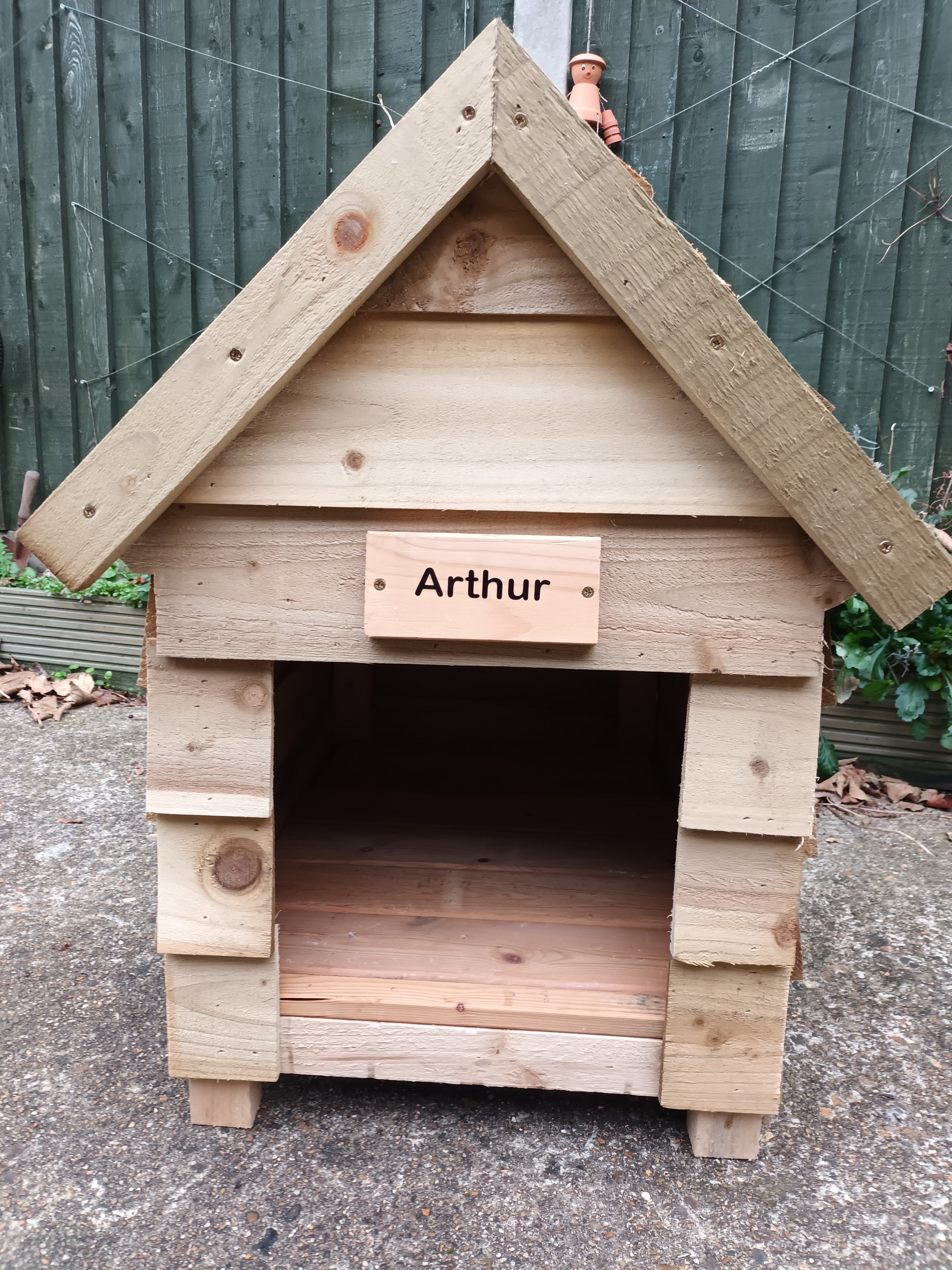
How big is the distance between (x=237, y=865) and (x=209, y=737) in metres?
0.21

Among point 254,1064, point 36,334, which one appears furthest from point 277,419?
point 36,334

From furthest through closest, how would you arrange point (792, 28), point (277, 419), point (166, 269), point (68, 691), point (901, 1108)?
1. point (166, 269)
2. point (68, 691)
3. point (792, 28)
4. point (901, 1108)
5. point (277, 419)

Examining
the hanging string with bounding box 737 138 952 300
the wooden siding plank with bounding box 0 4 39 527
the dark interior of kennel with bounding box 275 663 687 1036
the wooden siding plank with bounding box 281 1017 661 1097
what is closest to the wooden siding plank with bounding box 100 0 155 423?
the wooden siding plank with bounding box 0 4 39 527

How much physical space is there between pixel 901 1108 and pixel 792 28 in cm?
372

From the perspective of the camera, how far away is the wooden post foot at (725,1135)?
4.66 ft

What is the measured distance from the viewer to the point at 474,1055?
140 centimetres

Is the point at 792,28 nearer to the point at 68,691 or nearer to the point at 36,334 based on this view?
the point at 36,334

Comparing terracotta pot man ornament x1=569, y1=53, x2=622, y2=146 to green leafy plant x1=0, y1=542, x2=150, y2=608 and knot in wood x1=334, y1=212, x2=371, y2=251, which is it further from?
knot in wood x1=334, y1=212, x2=371, y2=251

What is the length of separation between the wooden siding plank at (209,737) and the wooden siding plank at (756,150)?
118 inches

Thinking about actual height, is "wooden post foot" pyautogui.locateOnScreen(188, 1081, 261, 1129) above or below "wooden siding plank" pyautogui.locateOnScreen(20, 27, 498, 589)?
below

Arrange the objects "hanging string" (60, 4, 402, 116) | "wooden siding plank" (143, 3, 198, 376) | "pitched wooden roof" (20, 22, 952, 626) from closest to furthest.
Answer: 1. "pitched wooden roof" (20, 22, 952, 626)
2. "hanging string" (60, 4, 402, 116)
3. "wooden siding plank" (143, 3, 198, 376)

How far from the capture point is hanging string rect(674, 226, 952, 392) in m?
3.55

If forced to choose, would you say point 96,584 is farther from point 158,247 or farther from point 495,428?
point 495,428

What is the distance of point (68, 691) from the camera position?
3840 millimetres
